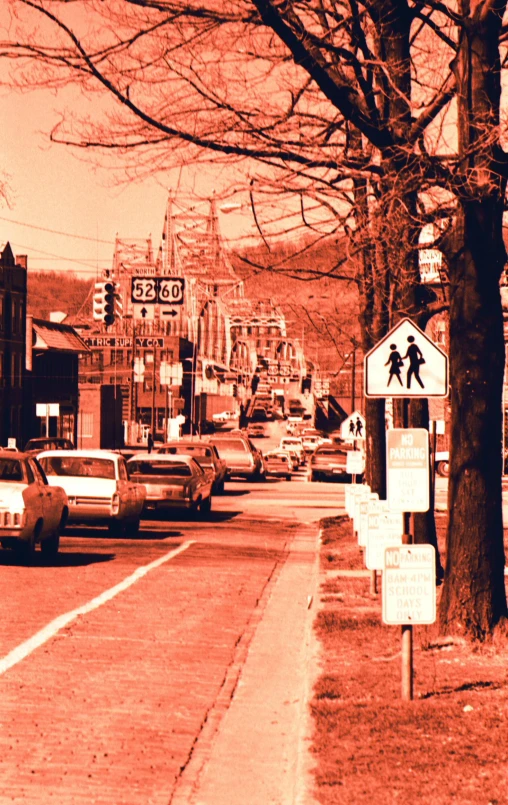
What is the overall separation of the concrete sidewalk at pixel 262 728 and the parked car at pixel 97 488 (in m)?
9.05

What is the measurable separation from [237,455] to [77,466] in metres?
28.6

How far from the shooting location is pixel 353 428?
30.5 m

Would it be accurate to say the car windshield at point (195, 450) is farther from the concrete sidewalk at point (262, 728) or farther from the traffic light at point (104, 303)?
the concrete sidewalk at point (262, 728)

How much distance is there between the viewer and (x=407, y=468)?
30.4ft

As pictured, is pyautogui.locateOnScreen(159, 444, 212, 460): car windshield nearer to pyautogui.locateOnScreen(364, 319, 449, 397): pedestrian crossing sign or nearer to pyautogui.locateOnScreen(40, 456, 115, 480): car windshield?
pyautogui.locateOnScreen(40, 456, 115, 480): car windshield

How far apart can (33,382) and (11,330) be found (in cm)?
603

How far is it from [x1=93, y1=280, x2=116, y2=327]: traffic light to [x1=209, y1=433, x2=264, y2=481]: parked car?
→ 53.5 ft

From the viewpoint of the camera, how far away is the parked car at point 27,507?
1745 centimetres

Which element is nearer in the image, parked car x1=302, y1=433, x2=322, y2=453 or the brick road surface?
the brick road surface

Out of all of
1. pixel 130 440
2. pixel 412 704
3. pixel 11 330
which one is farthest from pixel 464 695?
pixel 130 440

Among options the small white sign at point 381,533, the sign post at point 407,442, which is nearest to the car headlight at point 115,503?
the small white sign at point 381,533

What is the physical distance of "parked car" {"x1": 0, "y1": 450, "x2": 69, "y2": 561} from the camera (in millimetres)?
17453

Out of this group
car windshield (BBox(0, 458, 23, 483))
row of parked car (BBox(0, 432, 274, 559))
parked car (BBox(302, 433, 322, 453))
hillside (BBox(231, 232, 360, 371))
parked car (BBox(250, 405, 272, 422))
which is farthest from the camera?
parked car (BBox(250, 405, 272, 422))

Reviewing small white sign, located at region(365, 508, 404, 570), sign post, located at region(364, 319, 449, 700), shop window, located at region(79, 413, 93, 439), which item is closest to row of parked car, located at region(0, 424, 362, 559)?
small white sign, located at region(365, 508, 404, 570)
